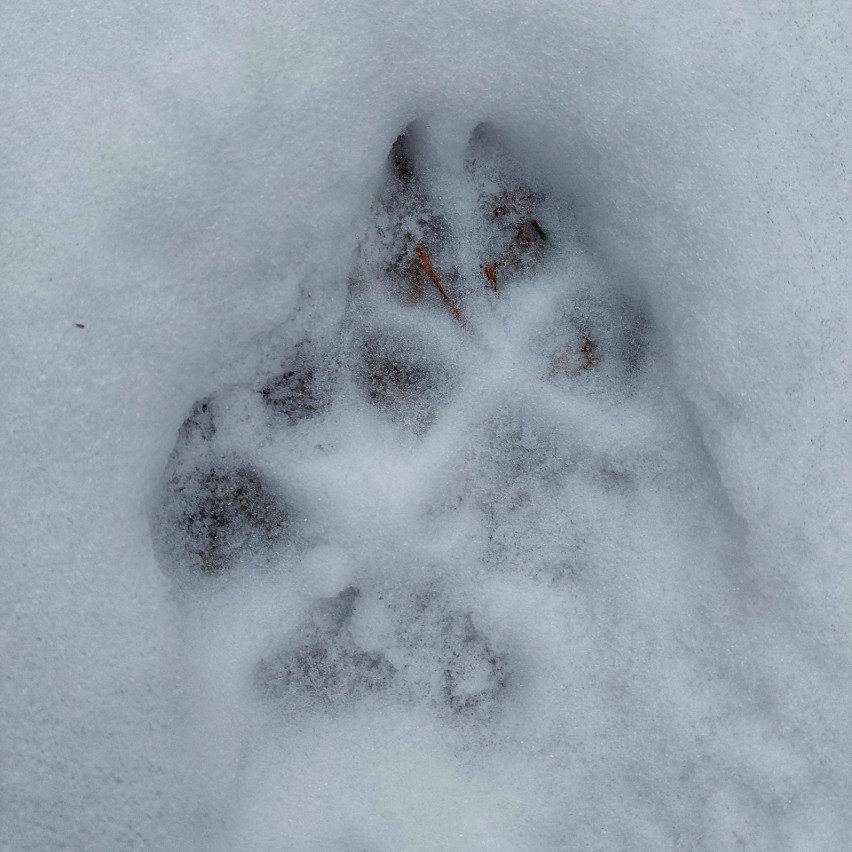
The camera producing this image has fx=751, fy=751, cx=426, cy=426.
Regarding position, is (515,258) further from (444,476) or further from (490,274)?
(444,476)

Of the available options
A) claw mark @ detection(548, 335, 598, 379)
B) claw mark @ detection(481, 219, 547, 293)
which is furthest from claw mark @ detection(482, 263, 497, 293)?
claw mark @ detection(548, 335, 598, 379)

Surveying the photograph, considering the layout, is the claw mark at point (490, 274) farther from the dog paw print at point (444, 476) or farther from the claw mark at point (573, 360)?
the claw mark at point (573, 360)

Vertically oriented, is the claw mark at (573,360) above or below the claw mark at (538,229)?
below

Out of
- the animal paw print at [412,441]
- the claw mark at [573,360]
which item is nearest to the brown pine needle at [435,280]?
the animal paw print at [412,441]

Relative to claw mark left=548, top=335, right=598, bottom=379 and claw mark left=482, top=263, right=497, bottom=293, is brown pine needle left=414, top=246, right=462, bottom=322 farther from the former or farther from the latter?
claw mark left=548, top=335, right=598, bottom=379

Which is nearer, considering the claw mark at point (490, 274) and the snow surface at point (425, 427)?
the snow surface at point (425, 427)

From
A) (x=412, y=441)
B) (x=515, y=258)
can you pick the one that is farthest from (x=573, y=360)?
(x=412, y=441)

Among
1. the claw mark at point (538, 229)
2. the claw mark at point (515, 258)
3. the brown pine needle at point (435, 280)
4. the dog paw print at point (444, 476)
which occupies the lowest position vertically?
the dog paw print at point (444, 476)

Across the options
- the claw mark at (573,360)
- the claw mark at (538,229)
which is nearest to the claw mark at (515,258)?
the claw mark at (538,229)
